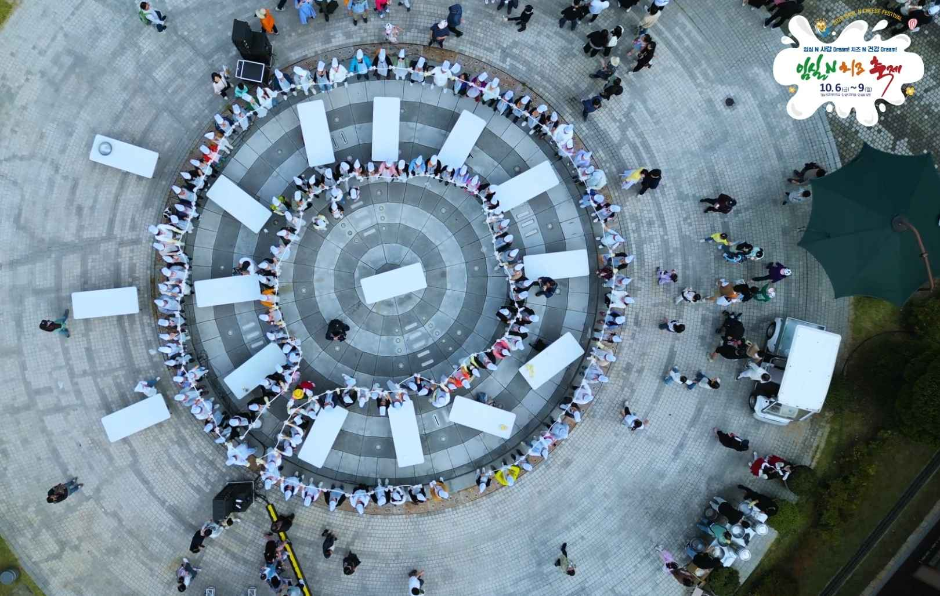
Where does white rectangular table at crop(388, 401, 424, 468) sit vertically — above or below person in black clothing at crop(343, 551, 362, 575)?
above

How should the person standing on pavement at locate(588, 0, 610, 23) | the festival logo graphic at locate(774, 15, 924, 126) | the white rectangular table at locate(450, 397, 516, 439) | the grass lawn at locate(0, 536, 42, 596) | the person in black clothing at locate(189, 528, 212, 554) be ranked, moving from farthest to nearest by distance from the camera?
the festival logo graphic at locate(774, 15, 924, 126) < the grass lawn at locate(0, 536, 42, 596) < the white rectangular table at locate(450, 397, 516, 439) < the person standing on pavement at locate(588, 0, 610, 23) < the person in black clothing at locate(189, 528, 212, 554)

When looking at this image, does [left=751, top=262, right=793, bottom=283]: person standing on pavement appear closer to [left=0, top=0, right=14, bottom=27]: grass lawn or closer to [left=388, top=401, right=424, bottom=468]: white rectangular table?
[left=388, top=401, right=424, bottom=468]: white rectangular table

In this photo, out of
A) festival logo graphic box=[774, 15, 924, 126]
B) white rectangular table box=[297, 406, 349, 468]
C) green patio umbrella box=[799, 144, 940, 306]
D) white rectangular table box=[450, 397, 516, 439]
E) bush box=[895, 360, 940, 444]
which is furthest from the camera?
festival logo graphic box=[774, 15, 924, 126]

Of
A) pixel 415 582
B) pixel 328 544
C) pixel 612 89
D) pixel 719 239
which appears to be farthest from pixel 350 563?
pixel 612 89

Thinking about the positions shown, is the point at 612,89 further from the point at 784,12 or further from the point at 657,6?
the point at 784,12

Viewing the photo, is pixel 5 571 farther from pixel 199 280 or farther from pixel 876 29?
pixel 876 29

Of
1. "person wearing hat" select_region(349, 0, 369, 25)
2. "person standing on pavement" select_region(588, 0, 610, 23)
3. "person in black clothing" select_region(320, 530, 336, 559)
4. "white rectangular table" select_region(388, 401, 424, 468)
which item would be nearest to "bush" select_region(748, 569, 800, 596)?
"white rectangular table" select_region(388, 401, 424, 468)

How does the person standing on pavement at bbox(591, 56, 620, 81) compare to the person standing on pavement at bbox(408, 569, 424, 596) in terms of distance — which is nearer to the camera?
the person standing on pavement at bbox(408, 569, 424, 596)
